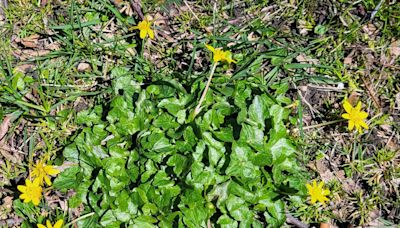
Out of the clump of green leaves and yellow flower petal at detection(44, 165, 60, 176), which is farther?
yellow flower petal at detection(44, 165, 60, 176)

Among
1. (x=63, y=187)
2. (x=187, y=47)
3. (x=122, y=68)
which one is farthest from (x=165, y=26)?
(x=63, y=187)

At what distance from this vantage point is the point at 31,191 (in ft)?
10.1

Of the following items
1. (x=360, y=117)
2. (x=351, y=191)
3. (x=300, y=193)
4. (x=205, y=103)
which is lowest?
(x=351, y=191)

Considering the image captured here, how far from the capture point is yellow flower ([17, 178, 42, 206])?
3.07 m

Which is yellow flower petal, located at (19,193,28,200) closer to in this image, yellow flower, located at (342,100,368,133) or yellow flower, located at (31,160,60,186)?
yellow flower, located at (31,160,60,186)

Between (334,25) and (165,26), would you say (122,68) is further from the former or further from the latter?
(334,25)

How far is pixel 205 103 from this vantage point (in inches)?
124

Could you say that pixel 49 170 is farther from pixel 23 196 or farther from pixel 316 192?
pixel 316 192

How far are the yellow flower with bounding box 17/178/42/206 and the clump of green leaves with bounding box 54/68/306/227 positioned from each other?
5.5 inches

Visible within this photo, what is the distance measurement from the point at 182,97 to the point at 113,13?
35.6 inches

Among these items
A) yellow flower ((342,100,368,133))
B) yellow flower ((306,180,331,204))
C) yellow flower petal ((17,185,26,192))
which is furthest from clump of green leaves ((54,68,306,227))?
yellow flower ((342,100,368,133))

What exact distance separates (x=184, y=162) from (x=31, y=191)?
87cm

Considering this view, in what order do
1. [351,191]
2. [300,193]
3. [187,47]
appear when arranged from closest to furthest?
1. [300,193]
2. [351,191]
3. [187,47]

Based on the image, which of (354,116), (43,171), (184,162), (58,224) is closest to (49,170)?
(43,171)
